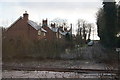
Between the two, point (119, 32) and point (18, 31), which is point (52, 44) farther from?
point (18, 31)

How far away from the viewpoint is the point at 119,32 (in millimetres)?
31453

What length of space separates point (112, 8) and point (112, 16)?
1134mm

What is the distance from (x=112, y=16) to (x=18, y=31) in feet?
67.9

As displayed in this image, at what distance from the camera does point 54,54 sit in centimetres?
2897

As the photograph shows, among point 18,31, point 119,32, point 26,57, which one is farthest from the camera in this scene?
point 18,31

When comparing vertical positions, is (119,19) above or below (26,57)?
above

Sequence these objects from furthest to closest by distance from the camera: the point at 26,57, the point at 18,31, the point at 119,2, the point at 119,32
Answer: the point at 18,31
the point at 119,32
the point at 119,2
the point at 26,57

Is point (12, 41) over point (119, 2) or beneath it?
beneath

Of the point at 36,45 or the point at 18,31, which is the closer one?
the point at 36,45

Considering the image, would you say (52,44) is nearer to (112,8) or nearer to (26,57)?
(26,57)

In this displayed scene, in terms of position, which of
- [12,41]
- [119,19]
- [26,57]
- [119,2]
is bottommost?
[26,57]

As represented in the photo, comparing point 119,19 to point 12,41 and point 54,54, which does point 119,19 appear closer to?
point 54,54

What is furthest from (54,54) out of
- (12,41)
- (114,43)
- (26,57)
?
(114,43)

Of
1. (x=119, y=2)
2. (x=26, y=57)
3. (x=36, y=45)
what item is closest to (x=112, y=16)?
(x=119, y=2)
